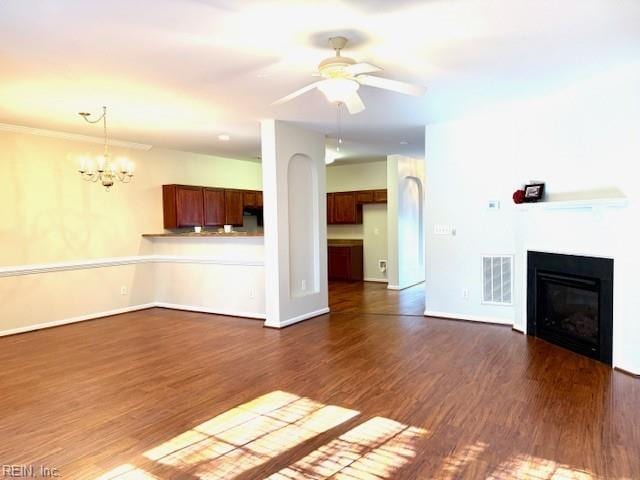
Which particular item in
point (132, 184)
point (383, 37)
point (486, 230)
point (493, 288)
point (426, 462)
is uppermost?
point (383, 37)

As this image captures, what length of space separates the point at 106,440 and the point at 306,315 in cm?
341

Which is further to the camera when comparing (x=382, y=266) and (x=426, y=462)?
(x=382, y=266)

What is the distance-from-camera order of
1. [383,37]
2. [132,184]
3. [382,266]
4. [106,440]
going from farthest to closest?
[382,266], [132,184], [383,37], [106,440]

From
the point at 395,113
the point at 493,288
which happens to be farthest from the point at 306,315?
the point at 395,113

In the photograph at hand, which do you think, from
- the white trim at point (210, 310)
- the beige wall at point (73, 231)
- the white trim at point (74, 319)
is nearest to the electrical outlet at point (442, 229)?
the beige wall at point (73, 231)

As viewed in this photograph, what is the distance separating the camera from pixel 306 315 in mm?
5914

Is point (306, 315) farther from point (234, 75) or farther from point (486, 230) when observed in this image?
point (234, 75)

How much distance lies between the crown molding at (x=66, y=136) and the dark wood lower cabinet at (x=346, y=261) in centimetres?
435

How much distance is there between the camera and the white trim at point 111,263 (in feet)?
18.0

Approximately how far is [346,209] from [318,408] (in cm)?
673

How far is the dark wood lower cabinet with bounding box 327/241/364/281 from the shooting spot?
938 cm

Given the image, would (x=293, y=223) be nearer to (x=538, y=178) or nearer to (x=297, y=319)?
(x=297, y=319)

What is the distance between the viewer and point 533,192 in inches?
182

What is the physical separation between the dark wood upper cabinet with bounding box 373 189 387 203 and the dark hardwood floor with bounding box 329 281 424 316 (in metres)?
1.73
